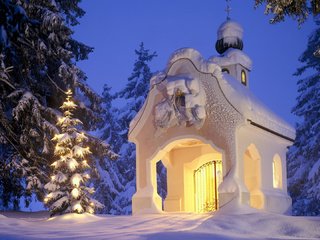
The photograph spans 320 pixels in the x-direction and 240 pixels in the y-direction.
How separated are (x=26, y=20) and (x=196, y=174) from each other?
9.57 metres

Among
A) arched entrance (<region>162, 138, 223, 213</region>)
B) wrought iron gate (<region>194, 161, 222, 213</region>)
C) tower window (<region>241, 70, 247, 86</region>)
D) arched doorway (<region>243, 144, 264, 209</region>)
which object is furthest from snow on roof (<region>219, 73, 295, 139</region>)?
tower window (<region>241, 70, 247, 86</region>)

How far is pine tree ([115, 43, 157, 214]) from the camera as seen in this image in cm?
3125

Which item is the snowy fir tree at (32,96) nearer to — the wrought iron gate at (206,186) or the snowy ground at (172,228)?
the wrought iron gate at (206,186)

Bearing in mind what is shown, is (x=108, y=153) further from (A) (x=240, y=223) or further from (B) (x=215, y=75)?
(A) (x=240, y=223)

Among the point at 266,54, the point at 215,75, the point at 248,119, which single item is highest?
the point at 266,54

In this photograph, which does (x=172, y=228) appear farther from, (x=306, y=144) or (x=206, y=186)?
(x=306, y=144)

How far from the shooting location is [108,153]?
65.0 feet

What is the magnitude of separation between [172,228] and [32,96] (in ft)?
24.7

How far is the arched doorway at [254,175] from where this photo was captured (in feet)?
52.5

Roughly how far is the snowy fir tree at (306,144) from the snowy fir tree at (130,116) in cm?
962

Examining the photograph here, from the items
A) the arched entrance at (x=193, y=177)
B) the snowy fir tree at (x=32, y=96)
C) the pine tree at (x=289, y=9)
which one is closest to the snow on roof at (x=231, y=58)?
the arched entrance at (x=193, y=177)

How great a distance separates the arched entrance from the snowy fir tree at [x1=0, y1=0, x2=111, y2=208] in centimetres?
294

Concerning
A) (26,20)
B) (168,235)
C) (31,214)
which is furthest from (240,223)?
(31,214)

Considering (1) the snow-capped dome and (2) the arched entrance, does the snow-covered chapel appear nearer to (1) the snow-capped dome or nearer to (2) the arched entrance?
(2) the arched entrance
